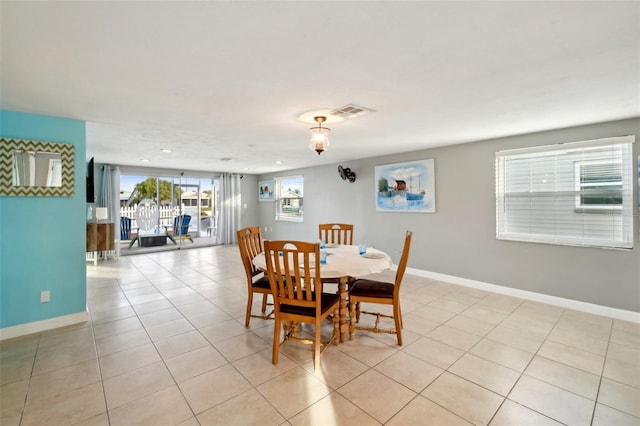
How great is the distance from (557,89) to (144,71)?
319cm

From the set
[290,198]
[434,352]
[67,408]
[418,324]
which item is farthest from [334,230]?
[290,198]

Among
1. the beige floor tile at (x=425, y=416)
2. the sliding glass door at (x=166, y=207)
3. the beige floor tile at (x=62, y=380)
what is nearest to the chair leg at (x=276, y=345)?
the beige floor tile at (x=425, y=416)

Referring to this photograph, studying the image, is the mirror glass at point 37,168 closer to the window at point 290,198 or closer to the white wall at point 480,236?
the white wall at point 480,236

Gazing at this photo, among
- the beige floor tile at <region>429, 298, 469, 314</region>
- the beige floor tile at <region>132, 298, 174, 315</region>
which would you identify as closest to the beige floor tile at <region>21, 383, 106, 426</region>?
the beige floor tile at <region>132, 298, 174, 315</region>

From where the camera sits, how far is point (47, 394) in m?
1.98

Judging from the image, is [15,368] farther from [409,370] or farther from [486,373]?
[486,373]

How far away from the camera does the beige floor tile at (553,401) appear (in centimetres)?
177

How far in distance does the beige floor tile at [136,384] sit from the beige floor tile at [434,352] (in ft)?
6.59

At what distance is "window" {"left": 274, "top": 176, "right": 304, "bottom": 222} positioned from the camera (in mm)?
7855

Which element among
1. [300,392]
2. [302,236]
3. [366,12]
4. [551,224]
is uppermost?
[366,12]

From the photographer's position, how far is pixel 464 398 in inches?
76.1

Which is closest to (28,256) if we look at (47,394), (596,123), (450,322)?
(47,394)

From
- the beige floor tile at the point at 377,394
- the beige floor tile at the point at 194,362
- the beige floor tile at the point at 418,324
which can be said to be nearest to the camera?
the beige floor tile at the point at 377,394

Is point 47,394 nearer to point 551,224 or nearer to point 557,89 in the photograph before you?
point 557,89
